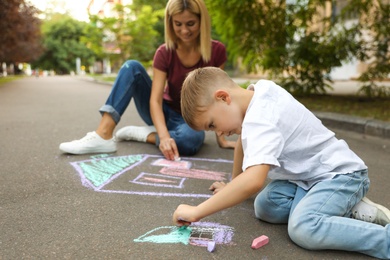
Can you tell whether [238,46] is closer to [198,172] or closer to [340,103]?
[340,103]

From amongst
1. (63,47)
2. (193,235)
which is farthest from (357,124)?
(63,47)

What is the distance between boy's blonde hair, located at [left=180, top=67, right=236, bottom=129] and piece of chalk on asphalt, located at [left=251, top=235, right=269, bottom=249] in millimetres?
551

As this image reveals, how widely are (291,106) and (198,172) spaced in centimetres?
117

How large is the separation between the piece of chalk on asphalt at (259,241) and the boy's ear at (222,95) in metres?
0.59

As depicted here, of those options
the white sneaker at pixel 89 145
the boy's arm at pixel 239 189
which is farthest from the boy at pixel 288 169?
the white sneaker at pixel 89 145

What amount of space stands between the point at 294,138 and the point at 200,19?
160 cm

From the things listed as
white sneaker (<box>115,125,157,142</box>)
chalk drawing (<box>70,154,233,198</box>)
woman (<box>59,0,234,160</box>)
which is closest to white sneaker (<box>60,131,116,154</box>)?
woman (<box>59,0,234,160</box>)

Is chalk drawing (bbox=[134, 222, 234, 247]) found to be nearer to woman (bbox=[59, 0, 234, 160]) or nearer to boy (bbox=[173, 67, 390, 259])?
boy (bbox=[173, 67, 390, 259])

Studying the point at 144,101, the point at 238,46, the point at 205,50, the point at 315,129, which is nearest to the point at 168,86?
the point at 144,101

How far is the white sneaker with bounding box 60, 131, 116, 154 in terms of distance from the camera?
308cm

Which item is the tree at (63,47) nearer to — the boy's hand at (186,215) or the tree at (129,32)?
the tree at (129,32)

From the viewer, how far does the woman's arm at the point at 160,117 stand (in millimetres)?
2902

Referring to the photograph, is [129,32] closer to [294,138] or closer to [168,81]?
[168,81]

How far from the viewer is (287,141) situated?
171 cm
